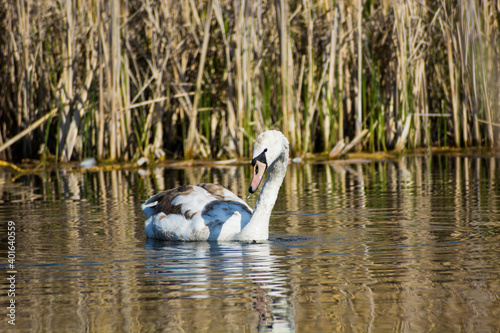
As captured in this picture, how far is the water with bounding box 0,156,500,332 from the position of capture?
3.89m

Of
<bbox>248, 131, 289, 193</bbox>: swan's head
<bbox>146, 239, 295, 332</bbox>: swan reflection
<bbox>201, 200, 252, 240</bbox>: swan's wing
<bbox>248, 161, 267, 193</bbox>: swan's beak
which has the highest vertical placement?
<bbox>248, 131, 289, 193</bbox>: swan's head

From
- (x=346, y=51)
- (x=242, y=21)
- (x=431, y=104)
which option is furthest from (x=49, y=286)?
(x=431, y=104)

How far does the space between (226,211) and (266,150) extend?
2.05 ft

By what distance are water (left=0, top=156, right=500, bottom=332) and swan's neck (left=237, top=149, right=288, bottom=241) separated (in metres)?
0.20

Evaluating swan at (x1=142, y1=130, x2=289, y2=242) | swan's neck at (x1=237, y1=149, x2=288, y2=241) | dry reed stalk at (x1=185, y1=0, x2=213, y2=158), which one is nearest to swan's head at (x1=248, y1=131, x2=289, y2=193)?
swan at (x1=142, y1=130, x2=289, y2=242)

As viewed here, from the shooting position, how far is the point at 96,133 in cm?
1287

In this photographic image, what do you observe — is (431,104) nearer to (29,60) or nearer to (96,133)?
(96,133)

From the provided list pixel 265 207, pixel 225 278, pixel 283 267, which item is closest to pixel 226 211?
pixel 265 207

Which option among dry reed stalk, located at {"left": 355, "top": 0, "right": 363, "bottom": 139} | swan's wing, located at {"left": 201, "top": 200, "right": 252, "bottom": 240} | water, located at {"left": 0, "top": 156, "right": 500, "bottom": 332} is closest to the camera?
water, located at {"left": 0, "top": 156, "right": 500, "bottom": 332}

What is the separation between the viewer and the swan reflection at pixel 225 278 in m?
4.00

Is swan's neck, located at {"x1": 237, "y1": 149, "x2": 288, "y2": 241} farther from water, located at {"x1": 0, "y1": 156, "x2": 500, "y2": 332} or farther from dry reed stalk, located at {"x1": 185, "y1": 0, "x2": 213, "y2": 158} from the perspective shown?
dry reed stalk, located at {"x1": 185, "y1": 0, "x2": 213, "y2": 158}

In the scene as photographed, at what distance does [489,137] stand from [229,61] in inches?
160

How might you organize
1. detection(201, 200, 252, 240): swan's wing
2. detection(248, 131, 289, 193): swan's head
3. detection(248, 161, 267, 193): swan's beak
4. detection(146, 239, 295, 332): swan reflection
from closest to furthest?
detection(146, 239, 295, 332): swan reflection < detection(248, 161, 267, 193): swan's beak < detection(248, 131, 289, 193): swan's head < detection(201, 200, 252, 240): swan's wing

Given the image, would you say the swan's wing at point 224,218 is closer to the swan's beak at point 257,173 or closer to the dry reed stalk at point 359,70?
the swan's beak at point 257,173
